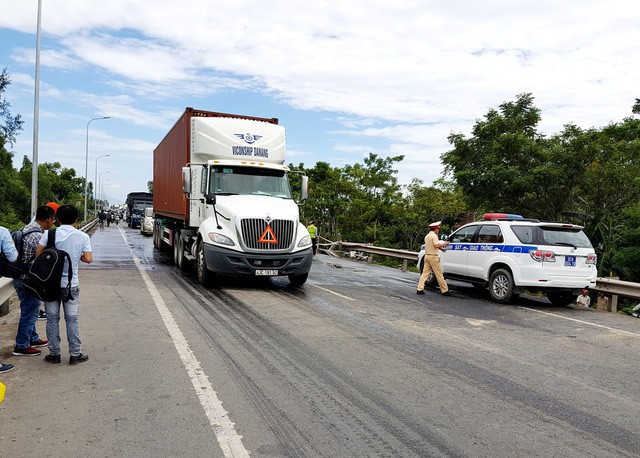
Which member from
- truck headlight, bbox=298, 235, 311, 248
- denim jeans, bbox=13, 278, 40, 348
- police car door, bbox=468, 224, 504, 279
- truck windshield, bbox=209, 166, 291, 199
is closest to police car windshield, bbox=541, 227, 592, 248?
police car door, bbox=468, 224, 504, 279

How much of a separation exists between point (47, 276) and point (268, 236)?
592 centimetres

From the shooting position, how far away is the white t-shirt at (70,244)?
18.1 feet

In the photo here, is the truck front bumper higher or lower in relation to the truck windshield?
lower

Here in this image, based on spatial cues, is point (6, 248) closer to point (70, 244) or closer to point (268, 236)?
point (70, 244)

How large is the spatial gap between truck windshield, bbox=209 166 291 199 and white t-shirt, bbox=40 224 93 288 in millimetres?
6237

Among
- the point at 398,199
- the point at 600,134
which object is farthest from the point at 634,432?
the point at 398,199

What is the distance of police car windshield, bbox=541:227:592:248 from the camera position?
10.7 meters

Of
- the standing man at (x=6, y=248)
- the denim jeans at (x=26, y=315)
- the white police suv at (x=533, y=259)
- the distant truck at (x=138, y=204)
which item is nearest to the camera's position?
the standing man at (x=6, y=248)

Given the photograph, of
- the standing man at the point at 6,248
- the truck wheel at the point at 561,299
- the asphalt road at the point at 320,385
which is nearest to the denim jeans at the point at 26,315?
the asphalt road at the point at 320,385

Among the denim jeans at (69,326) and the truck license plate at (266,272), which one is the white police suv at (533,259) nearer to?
the truck license plate at (266,272)

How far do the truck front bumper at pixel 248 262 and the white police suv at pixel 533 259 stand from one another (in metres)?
4.11

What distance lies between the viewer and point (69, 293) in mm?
5480

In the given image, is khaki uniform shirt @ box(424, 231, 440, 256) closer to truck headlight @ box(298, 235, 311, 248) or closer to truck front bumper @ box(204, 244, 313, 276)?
truck headlight @ box(298, 235, 311, 248)

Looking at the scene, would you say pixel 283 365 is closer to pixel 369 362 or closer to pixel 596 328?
pixel 369 362
